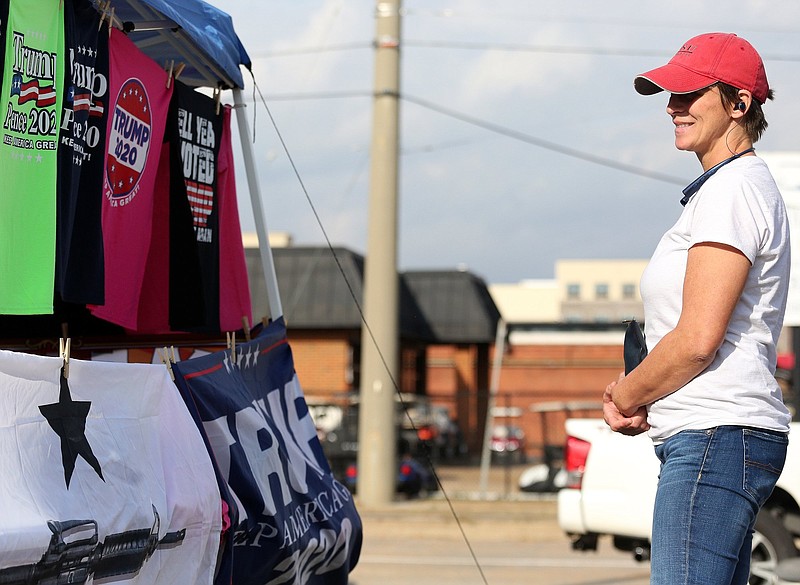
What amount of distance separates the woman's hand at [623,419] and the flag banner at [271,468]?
1.54 m

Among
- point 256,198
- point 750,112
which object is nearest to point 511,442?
point 256,198

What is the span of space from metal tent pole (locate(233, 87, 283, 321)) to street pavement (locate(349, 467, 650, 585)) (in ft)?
8.87

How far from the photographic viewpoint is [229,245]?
6.18 m

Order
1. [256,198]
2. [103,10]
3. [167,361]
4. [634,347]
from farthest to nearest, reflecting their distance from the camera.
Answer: [256,198], [103,10], [167,361], [634,347]

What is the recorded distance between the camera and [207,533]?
3.78 m

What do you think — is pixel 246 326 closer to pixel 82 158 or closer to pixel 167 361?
pixel 82 158

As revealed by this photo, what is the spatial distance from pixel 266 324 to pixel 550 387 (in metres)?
28.7

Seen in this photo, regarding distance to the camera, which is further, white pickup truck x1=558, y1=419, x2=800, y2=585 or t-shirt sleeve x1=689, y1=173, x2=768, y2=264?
white pickup truck x1=558, y1=419, x2=800, y2=585

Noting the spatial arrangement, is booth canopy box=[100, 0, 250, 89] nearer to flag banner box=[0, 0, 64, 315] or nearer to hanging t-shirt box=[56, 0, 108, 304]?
hanging t-shirt box=[56, 0, 108, 304]

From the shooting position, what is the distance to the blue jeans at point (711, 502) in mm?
2803

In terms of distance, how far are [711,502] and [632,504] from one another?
5.10m

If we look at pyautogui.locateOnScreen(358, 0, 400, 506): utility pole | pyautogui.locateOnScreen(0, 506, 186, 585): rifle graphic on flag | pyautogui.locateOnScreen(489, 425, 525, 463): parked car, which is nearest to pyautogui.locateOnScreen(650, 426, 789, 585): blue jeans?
pyautogui.locateOnScreen(0, 506, 186, 585): rifle graphic on flag

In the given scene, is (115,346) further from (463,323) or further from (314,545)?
(463,323)

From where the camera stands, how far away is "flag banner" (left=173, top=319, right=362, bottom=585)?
4195mm
